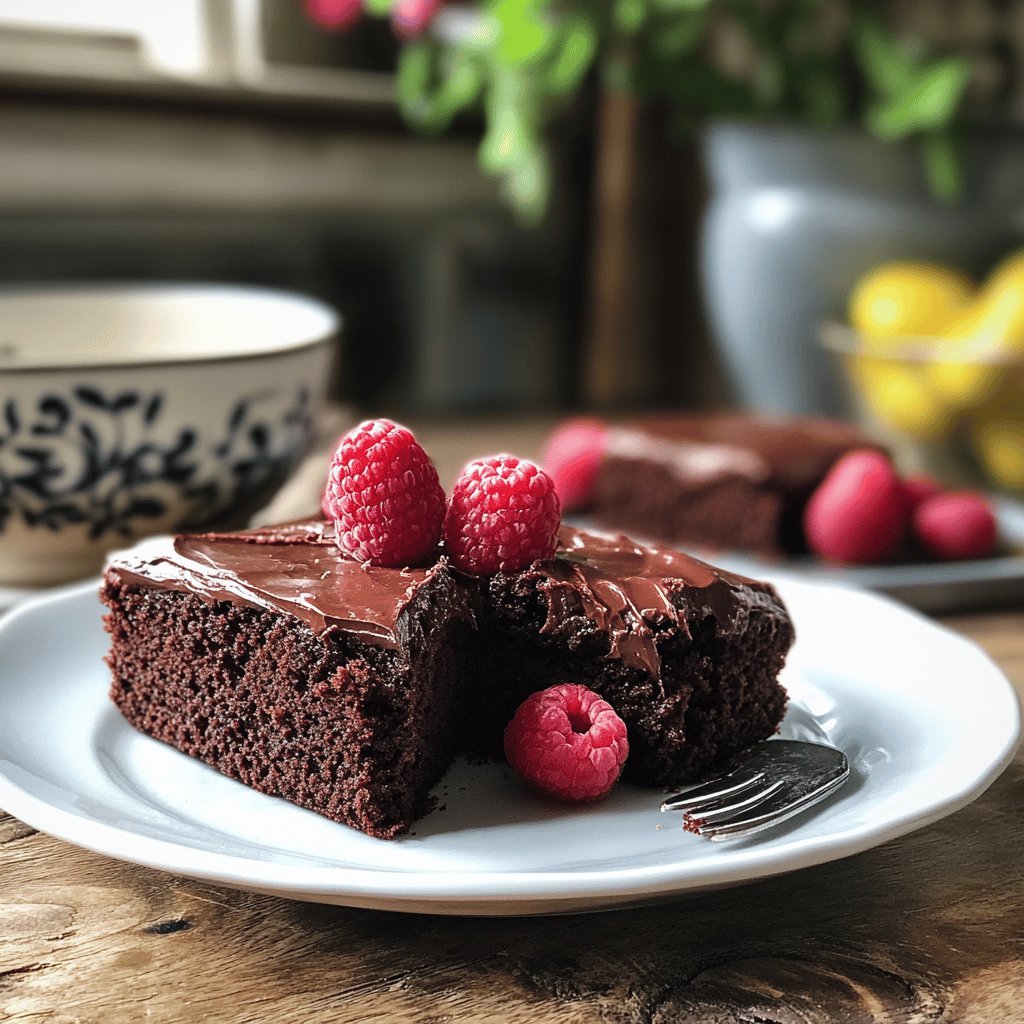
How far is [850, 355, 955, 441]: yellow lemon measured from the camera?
2.13 metres

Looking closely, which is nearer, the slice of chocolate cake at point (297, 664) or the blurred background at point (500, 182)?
the slice of chocolate cake at point (297, 664)

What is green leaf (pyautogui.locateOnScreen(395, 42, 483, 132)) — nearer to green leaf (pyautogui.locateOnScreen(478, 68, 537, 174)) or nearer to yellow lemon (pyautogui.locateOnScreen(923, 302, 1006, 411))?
green leaf (pyautogui.locateOnScreen(478, 68, 537, 174))

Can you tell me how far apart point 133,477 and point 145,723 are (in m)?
0.43

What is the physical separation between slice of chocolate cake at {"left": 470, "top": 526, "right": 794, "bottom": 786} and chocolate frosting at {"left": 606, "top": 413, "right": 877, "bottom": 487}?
28.4 inches

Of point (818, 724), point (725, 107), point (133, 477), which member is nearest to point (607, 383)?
point (725, 107)

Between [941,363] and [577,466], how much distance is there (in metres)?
0.64

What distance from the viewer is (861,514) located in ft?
5.76

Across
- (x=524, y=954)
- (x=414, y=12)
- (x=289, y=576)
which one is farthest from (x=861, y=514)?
(x=414, y=12)

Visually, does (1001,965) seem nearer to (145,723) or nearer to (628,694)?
(628,694)

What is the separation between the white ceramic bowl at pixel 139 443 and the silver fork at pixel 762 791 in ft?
2.58

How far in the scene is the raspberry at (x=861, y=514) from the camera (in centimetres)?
176

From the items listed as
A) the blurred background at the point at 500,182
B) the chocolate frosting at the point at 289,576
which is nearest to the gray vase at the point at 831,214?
the blurred background at the point at 500,182

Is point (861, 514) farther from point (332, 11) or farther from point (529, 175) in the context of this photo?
point (332, 11)

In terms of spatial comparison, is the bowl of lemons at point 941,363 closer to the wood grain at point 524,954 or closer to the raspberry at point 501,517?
the raspberry at point 501,517
